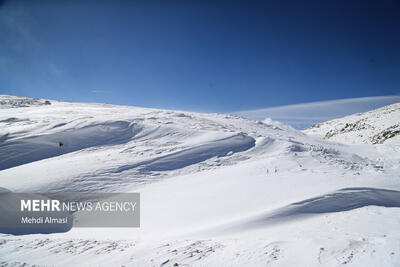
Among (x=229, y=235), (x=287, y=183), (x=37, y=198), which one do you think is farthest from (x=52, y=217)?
(x=287, y=183)

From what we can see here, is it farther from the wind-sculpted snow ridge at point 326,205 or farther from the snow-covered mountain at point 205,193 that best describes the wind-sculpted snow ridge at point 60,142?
the wind-sculpted snow ridge at point 326,205

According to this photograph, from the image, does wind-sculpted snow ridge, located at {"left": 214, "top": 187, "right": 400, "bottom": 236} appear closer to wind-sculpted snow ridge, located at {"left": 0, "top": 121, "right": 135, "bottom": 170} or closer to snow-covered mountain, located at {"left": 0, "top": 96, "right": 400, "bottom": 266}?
snow-covered mountain, located at {"left": 0, "top": 96, "right": 400, "bottom": 266}

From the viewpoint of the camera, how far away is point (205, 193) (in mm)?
7070

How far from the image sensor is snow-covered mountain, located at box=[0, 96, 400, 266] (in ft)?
12.6

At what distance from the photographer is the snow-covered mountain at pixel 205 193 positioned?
384cm

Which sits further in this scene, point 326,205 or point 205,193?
point 205,193

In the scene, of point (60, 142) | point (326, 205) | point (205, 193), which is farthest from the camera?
point (60, 142)

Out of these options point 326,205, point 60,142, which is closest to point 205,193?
point 326,205

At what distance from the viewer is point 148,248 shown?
430 centimetres

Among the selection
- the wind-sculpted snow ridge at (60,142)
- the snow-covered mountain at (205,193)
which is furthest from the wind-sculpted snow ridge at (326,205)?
the wind-sculpted snow ridge at (60,142)

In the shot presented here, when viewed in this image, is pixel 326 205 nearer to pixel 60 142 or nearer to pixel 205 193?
pixel 205 193

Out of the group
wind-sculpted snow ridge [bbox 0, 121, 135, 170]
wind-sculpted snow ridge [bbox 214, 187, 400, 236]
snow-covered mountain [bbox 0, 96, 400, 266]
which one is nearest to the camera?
snow-covered mountain [bbox 0, 96, 400, 266]

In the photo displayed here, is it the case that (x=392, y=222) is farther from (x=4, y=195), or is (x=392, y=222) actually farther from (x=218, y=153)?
(x=4, y=195)

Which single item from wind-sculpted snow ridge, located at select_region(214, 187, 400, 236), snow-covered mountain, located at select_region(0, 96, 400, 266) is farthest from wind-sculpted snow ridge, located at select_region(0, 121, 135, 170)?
wind-sculpted snow ridge, located at select_region(214, 187, 400, 236)
